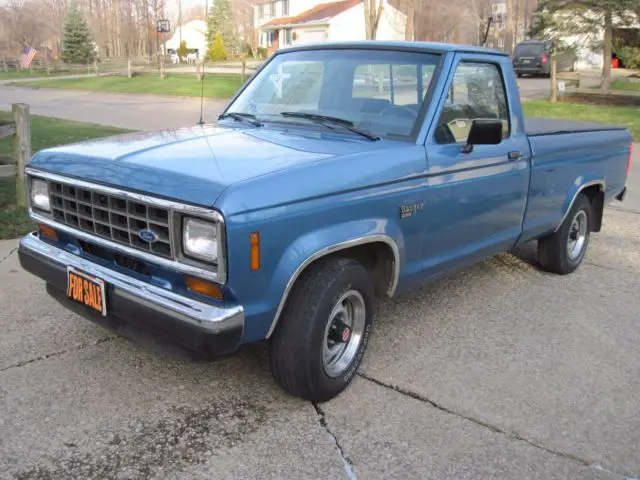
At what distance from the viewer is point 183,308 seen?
2891 mm

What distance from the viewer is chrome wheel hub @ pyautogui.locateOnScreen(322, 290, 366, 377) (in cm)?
347

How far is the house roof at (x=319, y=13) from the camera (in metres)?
55.0

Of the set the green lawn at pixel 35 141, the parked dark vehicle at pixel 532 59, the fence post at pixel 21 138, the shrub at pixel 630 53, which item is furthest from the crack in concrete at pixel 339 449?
the parked dark vehicle at pixel 532 59

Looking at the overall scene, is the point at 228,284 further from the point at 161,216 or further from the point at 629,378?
the point at 629,378

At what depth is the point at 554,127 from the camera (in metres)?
5.57

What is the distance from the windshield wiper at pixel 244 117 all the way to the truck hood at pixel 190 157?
197mm

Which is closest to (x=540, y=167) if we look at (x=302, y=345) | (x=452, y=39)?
(x=302, y=345)

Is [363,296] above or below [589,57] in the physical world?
below

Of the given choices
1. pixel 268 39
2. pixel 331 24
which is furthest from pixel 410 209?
pixel 268 39

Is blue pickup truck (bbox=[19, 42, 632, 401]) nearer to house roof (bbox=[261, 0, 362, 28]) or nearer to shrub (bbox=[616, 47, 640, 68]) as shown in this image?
shrub (bbox=[616, 47, 640, 68])

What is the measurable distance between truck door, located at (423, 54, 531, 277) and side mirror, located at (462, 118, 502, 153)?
0.53 feet

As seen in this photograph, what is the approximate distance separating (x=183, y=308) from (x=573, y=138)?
12.3ft

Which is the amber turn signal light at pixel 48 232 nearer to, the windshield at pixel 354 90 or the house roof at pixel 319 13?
the windshield at pixel 354 90

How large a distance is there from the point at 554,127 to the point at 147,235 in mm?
3935
